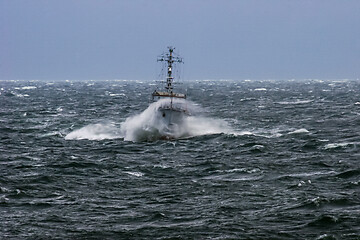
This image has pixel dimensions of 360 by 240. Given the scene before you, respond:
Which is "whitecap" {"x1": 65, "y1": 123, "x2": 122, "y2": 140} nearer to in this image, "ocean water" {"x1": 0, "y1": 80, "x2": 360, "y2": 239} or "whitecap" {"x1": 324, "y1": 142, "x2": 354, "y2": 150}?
"ocean water" {"x1": 0, "y1": 80, "x2": 360, "y2": 239}

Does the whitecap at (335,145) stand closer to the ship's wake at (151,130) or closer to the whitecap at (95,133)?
the ship's wake at (151,130)

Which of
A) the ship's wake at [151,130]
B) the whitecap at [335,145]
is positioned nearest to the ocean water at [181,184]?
the whitecap at [335,145]

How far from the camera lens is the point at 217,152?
49188 mm

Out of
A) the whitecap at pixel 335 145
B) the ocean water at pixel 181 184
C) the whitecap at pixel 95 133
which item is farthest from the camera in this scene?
the whitecap at pixel 95 133

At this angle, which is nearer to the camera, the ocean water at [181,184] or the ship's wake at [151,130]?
the ocean water at [181,184]

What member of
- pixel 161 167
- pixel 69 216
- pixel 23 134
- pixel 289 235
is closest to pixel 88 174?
pixel 161 167

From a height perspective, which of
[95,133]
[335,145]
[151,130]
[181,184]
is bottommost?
[95,133]

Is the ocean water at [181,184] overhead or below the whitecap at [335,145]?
below

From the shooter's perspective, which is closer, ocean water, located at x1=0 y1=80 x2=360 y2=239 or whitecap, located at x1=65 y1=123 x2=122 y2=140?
ocean water, located at x1=0 y1=80 x2=360 y2=239

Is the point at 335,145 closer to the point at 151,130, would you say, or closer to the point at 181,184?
the point at 151,130

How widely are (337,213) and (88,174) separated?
19321 mm

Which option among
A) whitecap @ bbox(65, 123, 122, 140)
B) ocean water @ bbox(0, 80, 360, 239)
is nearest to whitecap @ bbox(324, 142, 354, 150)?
ocean water @ bbox(0, 80, 360, 239)

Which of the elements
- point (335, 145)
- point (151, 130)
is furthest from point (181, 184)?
point (151, 130)

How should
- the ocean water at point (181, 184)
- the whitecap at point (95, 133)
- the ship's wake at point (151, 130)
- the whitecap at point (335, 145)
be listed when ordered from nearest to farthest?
the ocean water at point (181, 184) → the whitecap at point (335, 145) → the ship's wake at point (151, 130) → the whitecap at point (95, 133)
